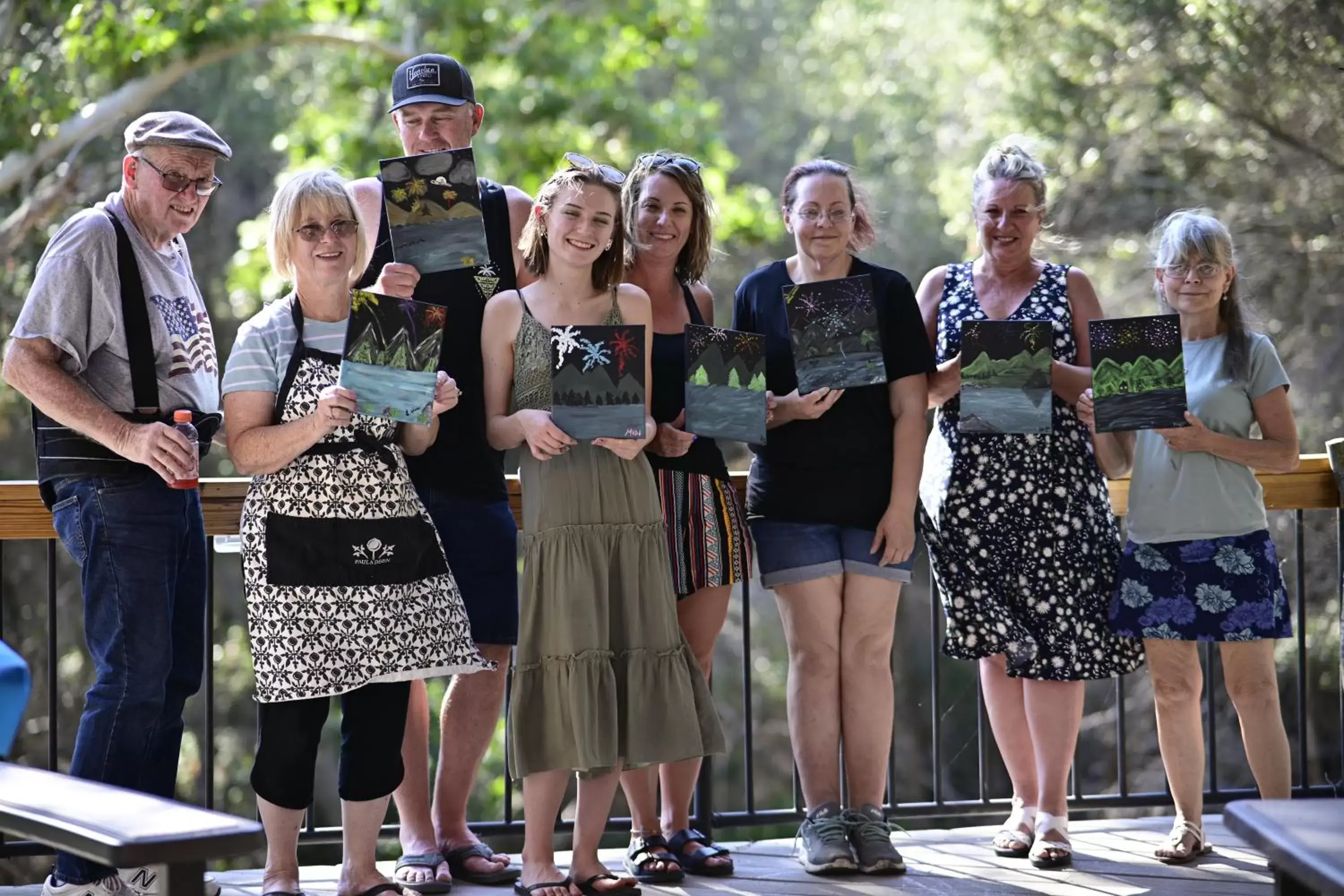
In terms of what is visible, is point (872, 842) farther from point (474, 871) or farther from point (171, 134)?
point (171, 134)

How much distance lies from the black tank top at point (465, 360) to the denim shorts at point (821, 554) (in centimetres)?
68

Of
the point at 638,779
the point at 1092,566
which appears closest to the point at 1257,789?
the point at 1092,566

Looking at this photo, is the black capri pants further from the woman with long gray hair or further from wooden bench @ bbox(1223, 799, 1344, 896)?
wooden bench @ bbox(1223, 799, 1344, 896)

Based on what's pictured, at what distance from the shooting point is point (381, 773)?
298 centimetres

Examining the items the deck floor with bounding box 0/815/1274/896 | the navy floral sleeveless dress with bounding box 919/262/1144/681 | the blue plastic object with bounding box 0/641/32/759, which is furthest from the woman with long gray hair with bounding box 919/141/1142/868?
the blue plastic object with bounding box 0/641/32/759

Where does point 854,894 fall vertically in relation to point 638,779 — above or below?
below

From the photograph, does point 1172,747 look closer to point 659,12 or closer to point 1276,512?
point 1276,512

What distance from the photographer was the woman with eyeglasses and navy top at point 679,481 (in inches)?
131

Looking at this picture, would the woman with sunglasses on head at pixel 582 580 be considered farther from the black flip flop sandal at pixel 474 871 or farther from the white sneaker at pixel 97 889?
the white sneaker at pixel 97 889

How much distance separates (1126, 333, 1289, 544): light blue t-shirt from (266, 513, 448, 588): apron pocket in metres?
1.78

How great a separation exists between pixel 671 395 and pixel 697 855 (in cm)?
113

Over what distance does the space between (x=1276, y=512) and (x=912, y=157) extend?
29.2 ft

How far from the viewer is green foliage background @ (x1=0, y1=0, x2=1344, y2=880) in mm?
8219

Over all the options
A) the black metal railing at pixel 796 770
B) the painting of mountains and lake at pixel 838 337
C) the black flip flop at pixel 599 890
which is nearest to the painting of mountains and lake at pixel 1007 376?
the painting of mountains and lake at pixel 838 337
